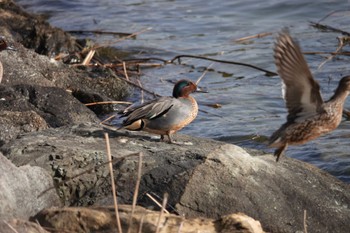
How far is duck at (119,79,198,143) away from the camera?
6332 mm

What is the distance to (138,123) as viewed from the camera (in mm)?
6340

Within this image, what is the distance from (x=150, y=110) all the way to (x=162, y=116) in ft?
0.35

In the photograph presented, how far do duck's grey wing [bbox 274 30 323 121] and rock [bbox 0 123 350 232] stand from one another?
540 millimetres

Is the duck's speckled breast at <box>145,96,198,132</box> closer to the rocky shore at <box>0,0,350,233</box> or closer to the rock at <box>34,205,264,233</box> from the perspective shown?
the rocky shore at <box>0,0,350,233</box>

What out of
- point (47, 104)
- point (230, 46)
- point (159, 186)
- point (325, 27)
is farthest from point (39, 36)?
point (159, 186)

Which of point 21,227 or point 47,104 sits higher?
point 21,227

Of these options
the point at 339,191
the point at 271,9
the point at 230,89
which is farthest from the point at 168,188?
the point at 271,9

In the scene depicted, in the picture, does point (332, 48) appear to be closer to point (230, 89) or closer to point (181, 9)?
point (230, 89)

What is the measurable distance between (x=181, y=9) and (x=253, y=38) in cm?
269

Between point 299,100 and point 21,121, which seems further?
point 21,121

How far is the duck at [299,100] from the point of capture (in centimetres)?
516

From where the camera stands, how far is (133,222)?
4.45 meters

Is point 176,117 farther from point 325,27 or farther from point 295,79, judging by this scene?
point 325,27

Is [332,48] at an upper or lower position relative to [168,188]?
lower
